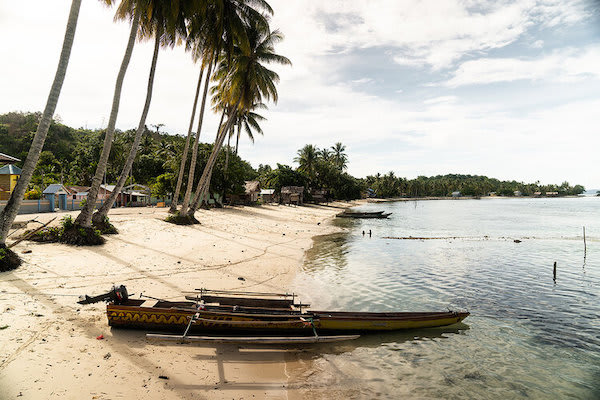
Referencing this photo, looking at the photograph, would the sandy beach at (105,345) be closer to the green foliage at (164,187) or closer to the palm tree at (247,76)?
A: the palm tree at (247,76)

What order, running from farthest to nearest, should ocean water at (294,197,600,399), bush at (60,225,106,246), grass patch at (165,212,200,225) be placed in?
grass patch at (165,212,200,225) → bush at (60,225,106,246) → ocean water at (294,197,600,399)

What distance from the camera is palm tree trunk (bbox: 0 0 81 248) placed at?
10859mm

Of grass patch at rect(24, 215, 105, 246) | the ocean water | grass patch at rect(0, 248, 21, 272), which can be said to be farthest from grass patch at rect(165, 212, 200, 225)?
grass patch at rect(0, 248, 21, 272)

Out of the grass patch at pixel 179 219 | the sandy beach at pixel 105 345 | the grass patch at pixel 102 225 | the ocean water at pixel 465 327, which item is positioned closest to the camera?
the sandy beach at pixel 105 345

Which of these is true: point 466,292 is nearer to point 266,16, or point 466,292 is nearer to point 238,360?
point 238,360

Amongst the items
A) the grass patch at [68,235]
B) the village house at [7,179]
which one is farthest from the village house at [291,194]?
the grass patch at [68,235]

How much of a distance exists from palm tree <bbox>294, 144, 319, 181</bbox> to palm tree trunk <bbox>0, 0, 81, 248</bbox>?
68.3 meters

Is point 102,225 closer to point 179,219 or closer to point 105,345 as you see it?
point 179,219

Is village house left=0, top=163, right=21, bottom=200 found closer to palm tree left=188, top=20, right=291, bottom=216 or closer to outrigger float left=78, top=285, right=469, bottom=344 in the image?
palm tree left=188, top=20, right=291, bottom=216

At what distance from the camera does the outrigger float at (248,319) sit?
8008 mm

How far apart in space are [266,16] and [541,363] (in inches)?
1079

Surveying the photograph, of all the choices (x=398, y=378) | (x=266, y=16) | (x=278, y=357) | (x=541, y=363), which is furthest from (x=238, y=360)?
(x=266, y=16)

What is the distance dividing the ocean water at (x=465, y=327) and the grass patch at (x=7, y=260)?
10436 millimetres

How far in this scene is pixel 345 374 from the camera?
7520 millimetres
